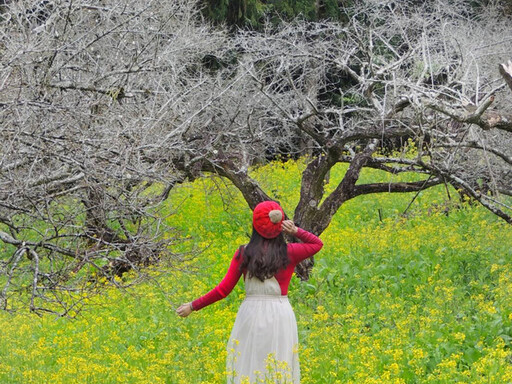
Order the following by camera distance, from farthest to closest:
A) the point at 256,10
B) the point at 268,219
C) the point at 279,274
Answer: the point at 256,10 → the point at 279,274 → the point at 268,219

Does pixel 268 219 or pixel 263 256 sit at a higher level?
pixel 268 219

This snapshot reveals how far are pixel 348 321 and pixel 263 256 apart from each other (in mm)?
→ 2886

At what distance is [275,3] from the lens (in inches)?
809

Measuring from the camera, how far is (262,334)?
Result: 5.29 m

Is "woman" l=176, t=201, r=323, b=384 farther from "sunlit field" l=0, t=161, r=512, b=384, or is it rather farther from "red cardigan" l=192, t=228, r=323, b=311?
"sunlit field" l=0, t=161, r=512, b=384

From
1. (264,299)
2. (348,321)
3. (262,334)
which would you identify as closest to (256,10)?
(348,321)

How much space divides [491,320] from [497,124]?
221cm

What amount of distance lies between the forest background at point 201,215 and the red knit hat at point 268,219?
1.57ft

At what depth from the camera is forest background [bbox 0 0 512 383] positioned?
4500 millimetres

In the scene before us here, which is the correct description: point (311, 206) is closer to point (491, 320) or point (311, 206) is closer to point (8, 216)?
point (491, 320)

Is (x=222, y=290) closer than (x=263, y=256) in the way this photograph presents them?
No

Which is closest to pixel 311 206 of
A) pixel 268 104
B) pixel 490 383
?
pixel 268 104

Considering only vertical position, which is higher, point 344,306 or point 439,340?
point 439,340

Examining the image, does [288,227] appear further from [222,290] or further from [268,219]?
[222,290]
